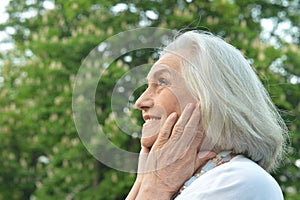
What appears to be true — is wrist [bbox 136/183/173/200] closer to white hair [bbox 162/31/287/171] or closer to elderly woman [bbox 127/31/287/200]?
elderly woman [bbox 127/31/287/200]

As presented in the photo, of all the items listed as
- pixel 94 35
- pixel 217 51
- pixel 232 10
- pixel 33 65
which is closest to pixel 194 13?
pixel 232 10

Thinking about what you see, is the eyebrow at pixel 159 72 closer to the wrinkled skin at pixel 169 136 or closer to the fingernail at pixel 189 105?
the wrinkled skin at pixel 169 136

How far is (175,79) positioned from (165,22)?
963cm

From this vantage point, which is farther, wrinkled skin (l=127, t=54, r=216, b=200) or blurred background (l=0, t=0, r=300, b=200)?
blurred background (l=0, t=0, r=300, b=200)

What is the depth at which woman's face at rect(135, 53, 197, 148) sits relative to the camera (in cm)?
232

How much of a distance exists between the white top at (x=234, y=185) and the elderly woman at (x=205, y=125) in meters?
0.03

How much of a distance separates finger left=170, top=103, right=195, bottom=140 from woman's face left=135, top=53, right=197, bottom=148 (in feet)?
0.09

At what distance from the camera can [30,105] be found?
13.2m

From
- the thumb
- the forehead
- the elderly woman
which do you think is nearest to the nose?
the elderly woman

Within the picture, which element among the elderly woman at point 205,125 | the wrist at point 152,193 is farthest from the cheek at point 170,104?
the wrist at point 152,193

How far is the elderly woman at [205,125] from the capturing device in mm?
2277

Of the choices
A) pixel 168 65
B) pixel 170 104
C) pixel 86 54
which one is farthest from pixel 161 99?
pixel 86 54

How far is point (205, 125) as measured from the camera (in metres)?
2.29

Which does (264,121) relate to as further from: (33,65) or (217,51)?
(33,65)
